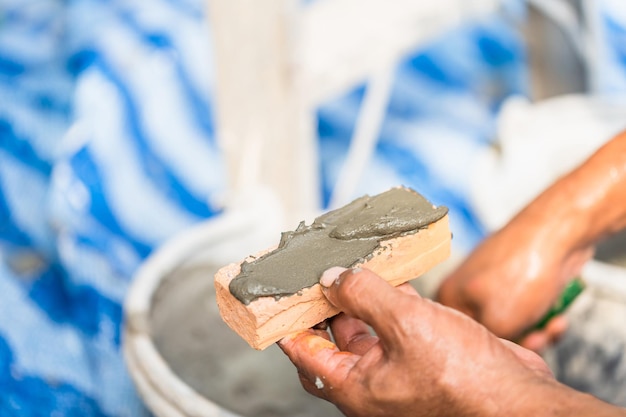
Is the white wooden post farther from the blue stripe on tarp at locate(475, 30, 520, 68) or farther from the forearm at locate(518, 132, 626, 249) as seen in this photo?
the blue stripe on tarp at locate(475, 30, 520, 68)

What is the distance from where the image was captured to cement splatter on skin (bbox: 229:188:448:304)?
1.05m

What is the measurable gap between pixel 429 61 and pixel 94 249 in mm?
1962

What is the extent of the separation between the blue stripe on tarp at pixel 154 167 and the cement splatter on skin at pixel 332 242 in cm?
151

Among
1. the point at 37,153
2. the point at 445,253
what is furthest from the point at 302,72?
the point at 37,153

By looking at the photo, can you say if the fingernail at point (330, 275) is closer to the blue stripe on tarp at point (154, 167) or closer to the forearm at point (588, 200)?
the forearm at point (588, 200)

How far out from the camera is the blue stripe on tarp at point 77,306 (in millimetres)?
2199

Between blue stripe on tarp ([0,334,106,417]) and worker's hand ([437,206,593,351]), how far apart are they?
113 cm

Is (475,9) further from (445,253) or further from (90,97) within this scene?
(445,253)

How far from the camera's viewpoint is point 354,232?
3.75 feet

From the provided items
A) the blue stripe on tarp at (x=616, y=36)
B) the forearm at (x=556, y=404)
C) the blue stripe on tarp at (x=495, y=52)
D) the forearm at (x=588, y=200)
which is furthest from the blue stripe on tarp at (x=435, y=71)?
the forearm at (x=556, y=404)

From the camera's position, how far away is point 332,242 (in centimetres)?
114

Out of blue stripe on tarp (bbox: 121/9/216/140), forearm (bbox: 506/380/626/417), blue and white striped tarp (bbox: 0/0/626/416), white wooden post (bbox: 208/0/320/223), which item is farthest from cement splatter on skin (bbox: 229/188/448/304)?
blue stripe on tarp (bbox: 121/9/216/140)

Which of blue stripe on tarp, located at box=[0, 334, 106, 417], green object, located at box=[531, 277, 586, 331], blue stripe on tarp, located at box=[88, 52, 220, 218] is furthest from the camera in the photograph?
blue stripe on tarp, located at box=[88, 52, 220, 218]

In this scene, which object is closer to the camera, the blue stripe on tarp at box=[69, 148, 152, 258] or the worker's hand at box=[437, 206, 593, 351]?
the worker's hand at box=[437, 206, 593, 351]
